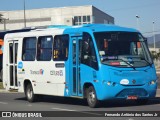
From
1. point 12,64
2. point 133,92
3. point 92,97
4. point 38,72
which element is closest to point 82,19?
point 12,64

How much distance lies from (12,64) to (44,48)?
9.10 ft

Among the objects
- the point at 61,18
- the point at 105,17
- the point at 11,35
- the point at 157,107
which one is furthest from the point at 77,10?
the point at 157,107

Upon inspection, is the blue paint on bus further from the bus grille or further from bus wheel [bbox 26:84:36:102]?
bus wheel [bbox 26:84:36:102]

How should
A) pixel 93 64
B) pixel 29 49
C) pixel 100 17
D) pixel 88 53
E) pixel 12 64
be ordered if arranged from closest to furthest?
pixel 93 64, pixel 88 53, pixel 29 49, pixel 12 64, pixel 100 17

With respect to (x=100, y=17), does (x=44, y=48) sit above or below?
below

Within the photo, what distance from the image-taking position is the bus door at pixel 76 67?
55.0 ft

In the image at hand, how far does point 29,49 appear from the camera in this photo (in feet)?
65.5

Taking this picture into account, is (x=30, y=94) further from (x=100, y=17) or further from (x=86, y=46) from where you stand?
(x=100, y=17)

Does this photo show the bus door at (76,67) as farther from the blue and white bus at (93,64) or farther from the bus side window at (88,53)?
the bus side window at (88,53)

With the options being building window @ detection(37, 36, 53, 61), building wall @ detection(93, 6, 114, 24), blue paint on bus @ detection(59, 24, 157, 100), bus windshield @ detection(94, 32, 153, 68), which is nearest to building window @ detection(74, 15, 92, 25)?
building wall @ detection(93, 6, 114, 24)

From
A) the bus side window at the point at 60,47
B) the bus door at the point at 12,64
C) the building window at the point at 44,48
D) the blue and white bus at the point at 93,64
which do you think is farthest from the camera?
the bus door at the point at 12,64

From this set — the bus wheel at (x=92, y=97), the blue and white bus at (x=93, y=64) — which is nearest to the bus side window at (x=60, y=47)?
the blue and white bus at (x=93, y=64)

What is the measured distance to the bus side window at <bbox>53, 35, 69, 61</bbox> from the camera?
17547 millimetres

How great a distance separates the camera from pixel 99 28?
16.5m
